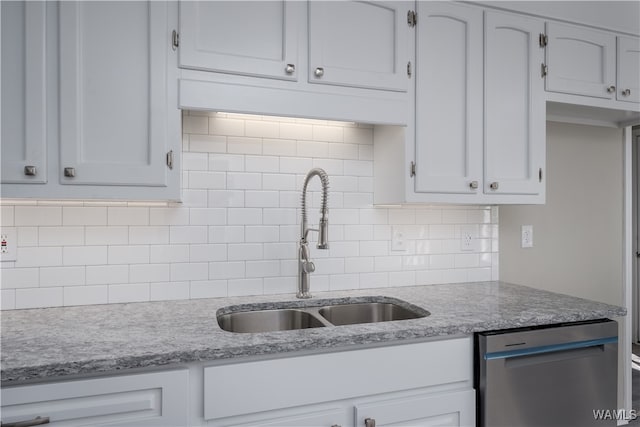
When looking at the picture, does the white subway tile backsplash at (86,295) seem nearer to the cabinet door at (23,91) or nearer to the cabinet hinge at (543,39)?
the cabinet door at (23,91)

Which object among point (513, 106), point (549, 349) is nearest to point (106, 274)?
point (549, 349)

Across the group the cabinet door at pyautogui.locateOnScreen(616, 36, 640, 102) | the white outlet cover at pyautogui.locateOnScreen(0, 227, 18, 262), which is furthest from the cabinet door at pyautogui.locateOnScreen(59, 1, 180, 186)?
the cabinet door at pyautogui.locateOnScreen(616, 36, 640, 102)

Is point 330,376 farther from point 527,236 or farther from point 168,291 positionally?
point 527,236

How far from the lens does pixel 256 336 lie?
1320mm

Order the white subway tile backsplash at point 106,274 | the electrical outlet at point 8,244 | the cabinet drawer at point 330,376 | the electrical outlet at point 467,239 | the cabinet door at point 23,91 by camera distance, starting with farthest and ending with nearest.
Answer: the electrical outlet at point 467,239, the white subway tile backsplash at point 106,274, the electrical outlet at point 8,244, the cabinet door at point 23,91, the cabinet drawer at point 330,376

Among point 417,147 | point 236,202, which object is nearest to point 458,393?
point 417,147

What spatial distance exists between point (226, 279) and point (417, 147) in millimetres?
1045

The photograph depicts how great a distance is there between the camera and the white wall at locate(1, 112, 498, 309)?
1.69 metres

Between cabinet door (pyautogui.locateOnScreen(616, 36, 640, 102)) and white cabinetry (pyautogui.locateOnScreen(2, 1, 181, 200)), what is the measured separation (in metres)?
2.22

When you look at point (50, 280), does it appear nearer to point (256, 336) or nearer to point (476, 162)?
point (256, 336)

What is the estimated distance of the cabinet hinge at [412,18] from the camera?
1.83m

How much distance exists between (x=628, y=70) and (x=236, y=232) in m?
2.21

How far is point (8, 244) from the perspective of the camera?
1.63 metres

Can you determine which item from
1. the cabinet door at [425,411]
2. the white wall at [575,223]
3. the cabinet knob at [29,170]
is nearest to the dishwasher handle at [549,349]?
the cabinet door at [425,411]
